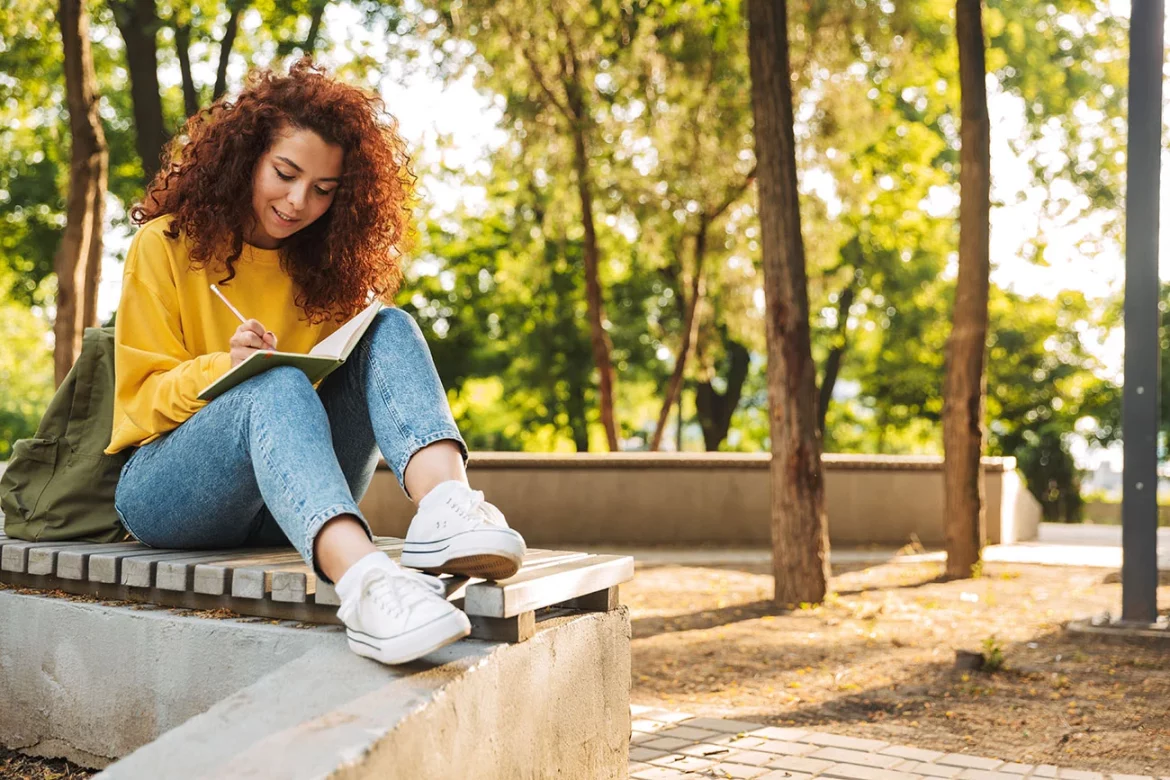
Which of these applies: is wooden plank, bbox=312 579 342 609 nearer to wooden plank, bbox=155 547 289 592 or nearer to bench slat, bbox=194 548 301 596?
bench slat, bbox=194 548 301 596

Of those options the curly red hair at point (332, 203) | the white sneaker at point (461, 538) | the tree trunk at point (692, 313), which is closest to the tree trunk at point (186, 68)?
the tree trunk at point (692, 313)

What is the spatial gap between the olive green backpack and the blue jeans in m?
0.10

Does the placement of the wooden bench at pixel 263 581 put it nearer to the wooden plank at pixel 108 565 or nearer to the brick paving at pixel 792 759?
the wooden plank at pixel 108 565

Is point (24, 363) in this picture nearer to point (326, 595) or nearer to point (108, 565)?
point (108, 565)

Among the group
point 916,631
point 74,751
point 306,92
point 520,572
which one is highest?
point 306,92

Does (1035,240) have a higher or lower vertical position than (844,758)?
higher

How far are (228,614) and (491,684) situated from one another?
744mm

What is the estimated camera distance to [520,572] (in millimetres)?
2670

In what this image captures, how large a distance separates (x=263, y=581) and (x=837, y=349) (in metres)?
24.6

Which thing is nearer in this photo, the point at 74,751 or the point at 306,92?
the point at 74,751

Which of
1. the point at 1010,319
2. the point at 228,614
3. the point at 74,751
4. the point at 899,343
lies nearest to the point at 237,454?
the point at 228,614

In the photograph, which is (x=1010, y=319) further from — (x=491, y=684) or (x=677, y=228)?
(x=491, y=684)

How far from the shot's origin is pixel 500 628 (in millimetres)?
2498

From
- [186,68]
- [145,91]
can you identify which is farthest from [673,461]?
[186,68]
